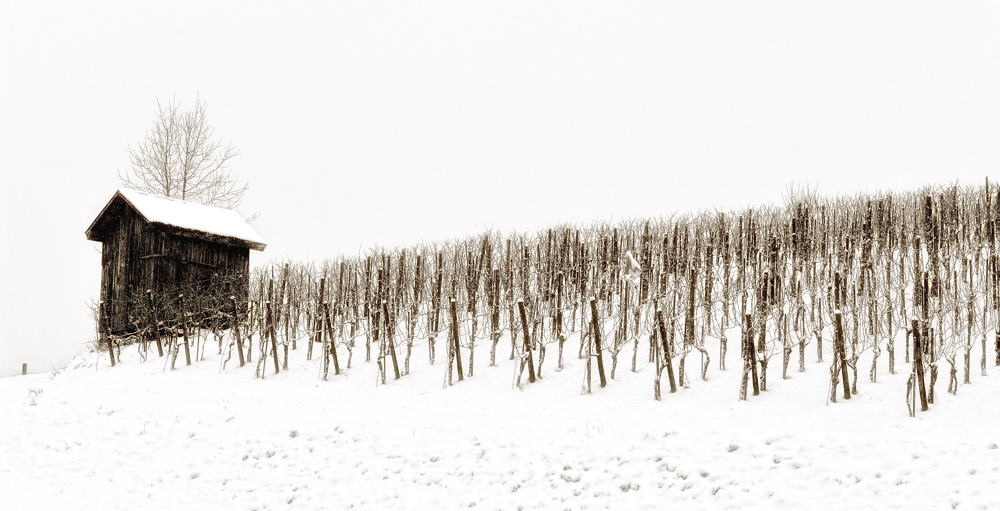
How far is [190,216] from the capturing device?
60.3 ft

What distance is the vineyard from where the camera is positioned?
9.48 m

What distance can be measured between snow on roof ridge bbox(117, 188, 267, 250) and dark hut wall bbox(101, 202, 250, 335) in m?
0.32

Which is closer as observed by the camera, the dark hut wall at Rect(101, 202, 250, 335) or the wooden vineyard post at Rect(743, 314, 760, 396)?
the wooden vineyard post at Rect(743, 314, 760, 396)

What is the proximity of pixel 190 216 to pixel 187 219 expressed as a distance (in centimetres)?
37

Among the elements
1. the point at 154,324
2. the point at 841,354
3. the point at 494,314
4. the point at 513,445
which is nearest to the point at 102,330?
the point at 154,324

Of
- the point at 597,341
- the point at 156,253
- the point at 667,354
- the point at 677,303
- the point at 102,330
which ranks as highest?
the point at 156,253

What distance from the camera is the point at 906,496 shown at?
225 inches

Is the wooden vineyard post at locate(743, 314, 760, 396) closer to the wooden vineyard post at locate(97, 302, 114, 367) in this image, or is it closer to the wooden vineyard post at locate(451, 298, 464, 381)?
the wooden vineyard post at locate(451, 298, 464, 381)

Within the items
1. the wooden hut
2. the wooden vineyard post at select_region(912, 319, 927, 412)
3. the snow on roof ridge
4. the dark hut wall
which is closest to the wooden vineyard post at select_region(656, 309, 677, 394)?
the wooden vineyard post at select_region(912, 319, 927, 412)

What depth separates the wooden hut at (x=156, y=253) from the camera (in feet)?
56.3

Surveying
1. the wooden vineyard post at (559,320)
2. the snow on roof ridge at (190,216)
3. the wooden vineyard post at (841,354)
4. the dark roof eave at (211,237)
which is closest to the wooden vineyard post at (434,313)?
the wooden vineyard post at (559,320)

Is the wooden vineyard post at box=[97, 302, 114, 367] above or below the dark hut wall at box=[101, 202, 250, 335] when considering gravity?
below

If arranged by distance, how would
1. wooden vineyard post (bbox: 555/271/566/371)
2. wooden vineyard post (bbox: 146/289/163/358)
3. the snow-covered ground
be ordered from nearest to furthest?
the snow-covered ground
wooden vineyard post (bbox: 555/271/566/371)
wooden vineyard post (bbox: 146/289/163/358)

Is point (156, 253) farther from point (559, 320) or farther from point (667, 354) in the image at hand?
point (667, 354)
